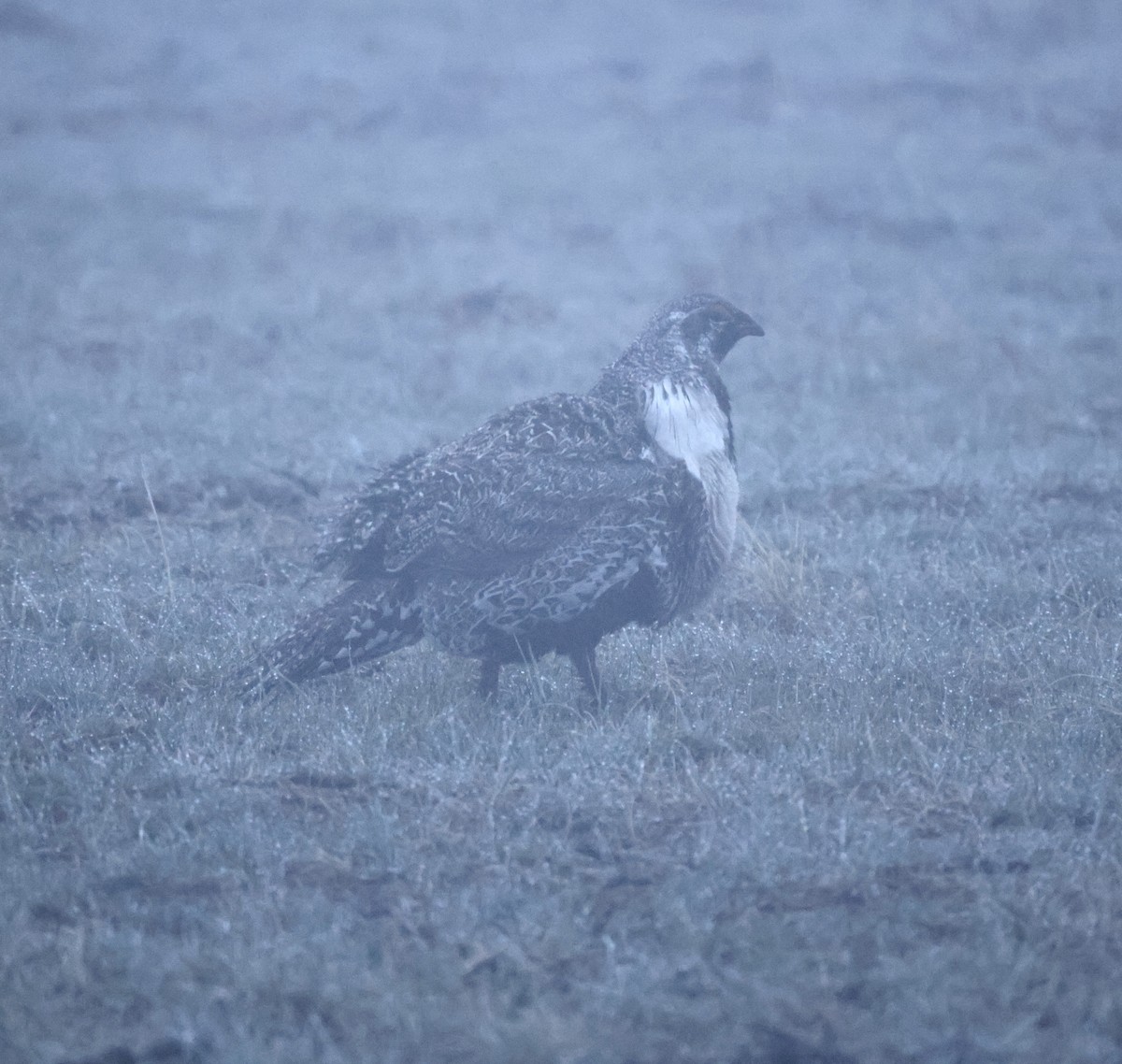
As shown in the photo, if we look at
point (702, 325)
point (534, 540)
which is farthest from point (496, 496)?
point (702, 325)

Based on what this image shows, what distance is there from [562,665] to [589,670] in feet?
1.83

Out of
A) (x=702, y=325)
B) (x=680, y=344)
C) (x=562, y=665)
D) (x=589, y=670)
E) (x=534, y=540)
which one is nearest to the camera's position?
(x=534, y=540)

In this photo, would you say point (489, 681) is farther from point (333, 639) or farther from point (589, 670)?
point (333, 639)

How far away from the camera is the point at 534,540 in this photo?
17.6 ft

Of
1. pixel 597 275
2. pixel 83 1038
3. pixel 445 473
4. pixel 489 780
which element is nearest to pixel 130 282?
pixel 597 275

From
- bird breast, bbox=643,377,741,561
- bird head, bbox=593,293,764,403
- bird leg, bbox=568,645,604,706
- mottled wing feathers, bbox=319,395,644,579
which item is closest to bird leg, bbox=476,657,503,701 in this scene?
bird leg, bbox=568,645,604,706

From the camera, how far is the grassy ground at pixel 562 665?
12.0 ft

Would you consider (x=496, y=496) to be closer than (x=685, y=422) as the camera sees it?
Yes

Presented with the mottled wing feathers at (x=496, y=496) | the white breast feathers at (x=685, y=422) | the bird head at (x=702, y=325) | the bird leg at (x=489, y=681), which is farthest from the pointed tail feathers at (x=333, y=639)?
the bird head at (x=702, y=325)

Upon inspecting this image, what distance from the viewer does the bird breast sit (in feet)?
18.2

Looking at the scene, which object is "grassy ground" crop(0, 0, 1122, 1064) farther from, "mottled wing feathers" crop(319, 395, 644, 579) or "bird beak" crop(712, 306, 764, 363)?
"bird beak" crop(712, 306, 764, 363)

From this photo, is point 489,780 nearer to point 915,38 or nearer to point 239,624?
point 239,624

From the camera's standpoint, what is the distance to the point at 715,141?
19.7 m

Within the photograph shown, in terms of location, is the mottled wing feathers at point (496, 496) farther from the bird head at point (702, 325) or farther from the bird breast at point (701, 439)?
the bird head at point (702, 325)
